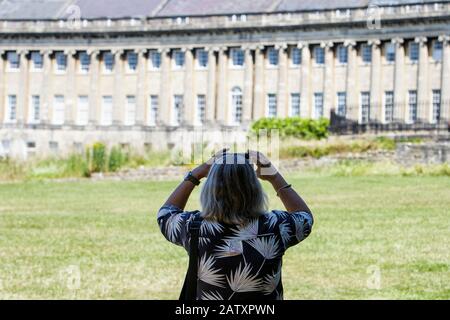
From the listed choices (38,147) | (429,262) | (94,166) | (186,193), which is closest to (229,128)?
(38,147)

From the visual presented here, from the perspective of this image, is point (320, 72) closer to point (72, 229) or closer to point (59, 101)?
point (59, 101)

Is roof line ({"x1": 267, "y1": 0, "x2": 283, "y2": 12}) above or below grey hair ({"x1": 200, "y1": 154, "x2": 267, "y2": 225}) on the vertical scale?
above

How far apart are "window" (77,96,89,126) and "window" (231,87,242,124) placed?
9790mm

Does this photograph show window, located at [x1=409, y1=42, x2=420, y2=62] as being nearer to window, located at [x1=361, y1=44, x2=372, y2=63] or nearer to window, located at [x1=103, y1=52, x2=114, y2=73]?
window, located at [x1=361, y1=44, x2=372, y2=63]

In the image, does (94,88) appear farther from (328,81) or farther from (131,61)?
(328,81)

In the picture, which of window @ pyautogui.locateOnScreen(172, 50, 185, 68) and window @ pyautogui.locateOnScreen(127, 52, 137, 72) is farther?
window @ pyautogui.locateOnScreen(127, 52, 137, 72)

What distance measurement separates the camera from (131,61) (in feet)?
213

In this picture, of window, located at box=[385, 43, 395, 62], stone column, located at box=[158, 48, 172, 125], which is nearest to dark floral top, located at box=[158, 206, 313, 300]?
window, located at box=[385, 43, 395, 62]

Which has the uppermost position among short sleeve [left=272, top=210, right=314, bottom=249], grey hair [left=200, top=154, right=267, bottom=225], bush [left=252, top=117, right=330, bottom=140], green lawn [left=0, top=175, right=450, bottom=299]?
grey hair [left=200, top=154, right=267, bottom=225]

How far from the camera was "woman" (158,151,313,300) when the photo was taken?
20.5ft

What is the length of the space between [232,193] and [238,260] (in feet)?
1.36

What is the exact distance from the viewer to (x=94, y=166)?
38.4 m

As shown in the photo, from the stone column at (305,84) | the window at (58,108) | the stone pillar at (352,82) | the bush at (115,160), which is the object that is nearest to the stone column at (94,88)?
the window at (58,108)

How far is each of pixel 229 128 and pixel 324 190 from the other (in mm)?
30780
